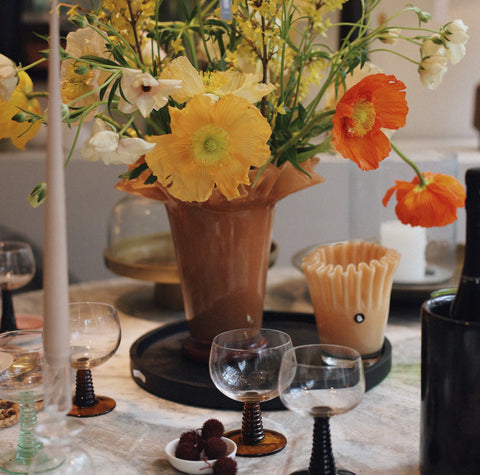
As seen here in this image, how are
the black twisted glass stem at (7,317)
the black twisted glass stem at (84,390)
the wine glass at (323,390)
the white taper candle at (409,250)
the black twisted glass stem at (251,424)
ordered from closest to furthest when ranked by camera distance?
the wine glass at (323,390), the black twisted glass stem at (251,424), the black twisted glass stem at (84,390), the black twisted glass stem at (7,317), the white taper candle at (409,250)

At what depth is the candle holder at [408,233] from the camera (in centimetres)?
126

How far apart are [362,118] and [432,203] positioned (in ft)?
0.52

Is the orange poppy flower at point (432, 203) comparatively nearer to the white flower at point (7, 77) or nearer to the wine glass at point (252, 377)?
the wine glass at point (252, 377)

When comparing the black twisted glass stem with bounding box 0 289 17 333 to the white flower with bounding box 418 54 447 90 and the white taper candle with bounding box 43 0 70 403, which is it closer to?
the white taper candle with bounding box 43 0 70 403

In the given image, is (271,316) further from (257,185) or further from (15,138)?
(15,138)

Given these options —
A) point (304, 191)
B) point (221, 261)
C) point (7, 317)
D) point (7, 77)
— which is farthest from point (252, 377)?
point (304, 191)

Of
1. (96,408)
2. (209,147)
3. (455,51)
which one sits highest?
(455,51)

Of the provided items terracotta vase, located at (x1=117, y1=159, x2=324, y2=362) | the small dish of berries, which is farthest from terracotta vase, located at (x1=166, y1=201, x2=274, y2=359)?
the small dish of berries

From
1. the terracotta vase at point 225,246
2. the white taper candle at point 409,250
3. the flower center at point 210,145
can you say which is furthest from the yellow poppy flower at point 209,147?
the white taper candle at point 409,250

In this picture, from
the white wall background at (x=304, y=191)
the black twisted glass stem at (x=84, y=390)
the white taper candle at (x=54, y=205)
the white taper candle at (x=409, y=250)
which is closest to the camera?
the white taper candle at (x=54, y=205)

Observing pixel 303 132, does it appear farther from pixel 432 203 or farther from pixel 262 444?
pixel 262 444

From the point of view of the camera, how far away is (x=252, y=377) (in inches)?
28.3

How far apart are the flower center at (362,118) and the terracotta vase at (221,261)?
20cm

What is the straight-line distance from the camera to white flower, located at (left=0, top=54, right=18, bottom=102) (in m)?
0.69
